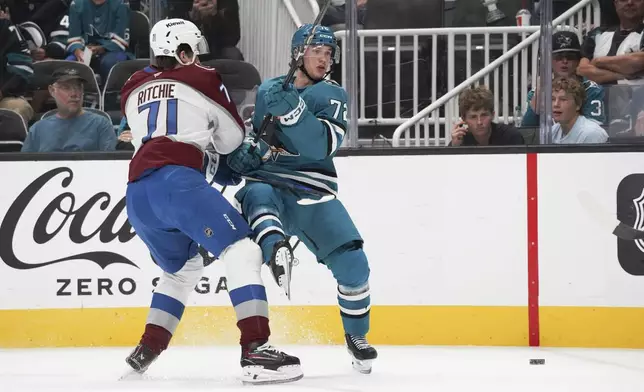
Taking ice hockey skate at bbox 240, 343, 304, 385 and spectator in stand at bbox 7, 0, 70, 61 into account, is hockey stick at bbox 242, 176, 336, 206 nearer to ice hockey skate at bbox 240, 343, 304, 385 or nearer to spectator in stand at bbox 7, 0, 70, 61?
ice hockey skate at bbox 240, 343, 304, 385

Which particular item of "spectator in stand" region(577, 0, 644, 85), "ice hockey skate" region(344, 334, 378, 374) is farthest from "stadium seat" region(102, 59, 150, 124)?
"spectator in stand" region(577, 0, 644, 85)

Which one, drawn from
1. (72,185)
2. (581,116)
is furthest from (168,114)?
(581,116)

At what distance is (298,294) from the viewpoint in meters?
5.43

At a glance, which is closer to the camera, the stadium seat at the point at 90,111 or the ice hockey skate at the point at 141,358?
the ice hockey skate at the point at 141,358

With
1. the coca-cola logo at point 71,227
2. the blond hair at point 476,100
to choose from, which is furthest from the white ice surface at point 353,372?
the blond hair at point 476,100

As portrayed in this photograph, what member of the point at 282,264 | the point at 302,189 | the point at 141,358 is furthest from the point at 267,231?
the point at 141,358

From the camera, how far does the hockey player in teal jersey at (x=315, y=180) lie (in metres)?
4.22

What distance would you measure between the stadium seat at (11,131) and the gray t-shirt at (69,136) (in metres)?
0.05

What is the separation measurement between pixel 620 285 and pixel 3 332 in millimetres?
3036

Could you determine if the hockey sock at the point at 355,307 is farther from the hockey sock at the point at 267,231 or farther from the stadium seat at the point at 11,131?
the stadium seat at the point at 11,131

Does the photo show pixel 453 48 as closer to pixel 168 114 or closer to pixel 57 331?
pixel 168 114

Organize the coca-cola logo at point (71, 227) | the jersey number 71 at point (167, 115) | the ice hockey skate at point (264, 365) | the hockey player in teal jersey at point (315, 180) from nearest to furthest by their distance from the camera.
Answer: the ice hockey skate at point (264, 365), the jersey number 71 at point (167, 115), the hockey player in teal jersey at point (315, 180), the coca-cola logo at point (71, 227)

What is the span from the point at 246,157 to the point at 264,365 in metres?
0.86

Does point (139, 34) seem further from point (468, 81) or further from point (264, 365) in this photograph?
point (264, 365)
